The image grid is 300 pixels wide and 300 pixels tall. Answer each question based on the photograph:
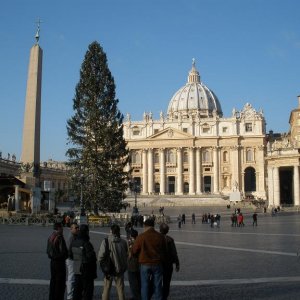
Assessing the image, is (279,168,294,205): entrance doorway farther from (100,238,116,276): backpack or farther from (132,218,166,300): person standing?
(132,218,166,300): person standing

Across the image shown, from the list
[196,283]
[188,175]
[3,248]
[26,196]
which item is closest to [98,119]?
[26,196]

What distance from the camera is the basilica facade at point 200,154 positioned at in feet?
295

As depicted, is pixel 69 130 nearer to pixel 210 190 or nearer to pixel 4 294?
pixel 4 294

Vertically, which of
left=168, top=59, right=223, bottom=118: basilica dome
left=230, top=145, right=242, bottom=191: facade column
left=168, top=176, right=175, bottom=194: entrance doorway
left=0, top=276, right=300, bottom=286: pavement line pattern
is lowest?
left=0, top=276, right=300, bottom=286: pavement line pattern

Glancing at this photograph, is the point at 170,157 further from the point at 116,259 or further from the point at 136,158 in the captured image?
the point at 116,259

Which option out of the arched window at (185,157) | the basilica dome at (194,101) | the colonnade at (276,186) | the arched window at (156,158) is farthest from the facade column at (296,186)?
the basilica dome at (194,101)

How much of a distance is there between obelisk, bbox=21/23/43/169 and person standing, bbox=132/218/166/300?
23.3 m

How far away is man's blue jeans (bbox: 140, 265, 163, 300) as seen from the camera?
6641mm

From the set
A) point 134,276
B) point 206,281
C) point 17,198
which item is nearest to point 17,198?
point 17,198

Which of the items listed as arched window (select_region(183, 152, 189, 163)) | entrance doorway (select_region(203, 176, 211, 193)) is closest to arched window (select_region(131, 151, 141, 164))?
arched window (select_region(183, 152, 189, 163))

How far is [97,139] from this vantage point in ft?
119

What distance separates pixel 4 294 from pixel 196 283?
3491 millimetres

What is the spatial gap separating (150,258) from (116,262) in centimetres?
80

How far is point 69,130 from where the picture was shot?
122 ft
